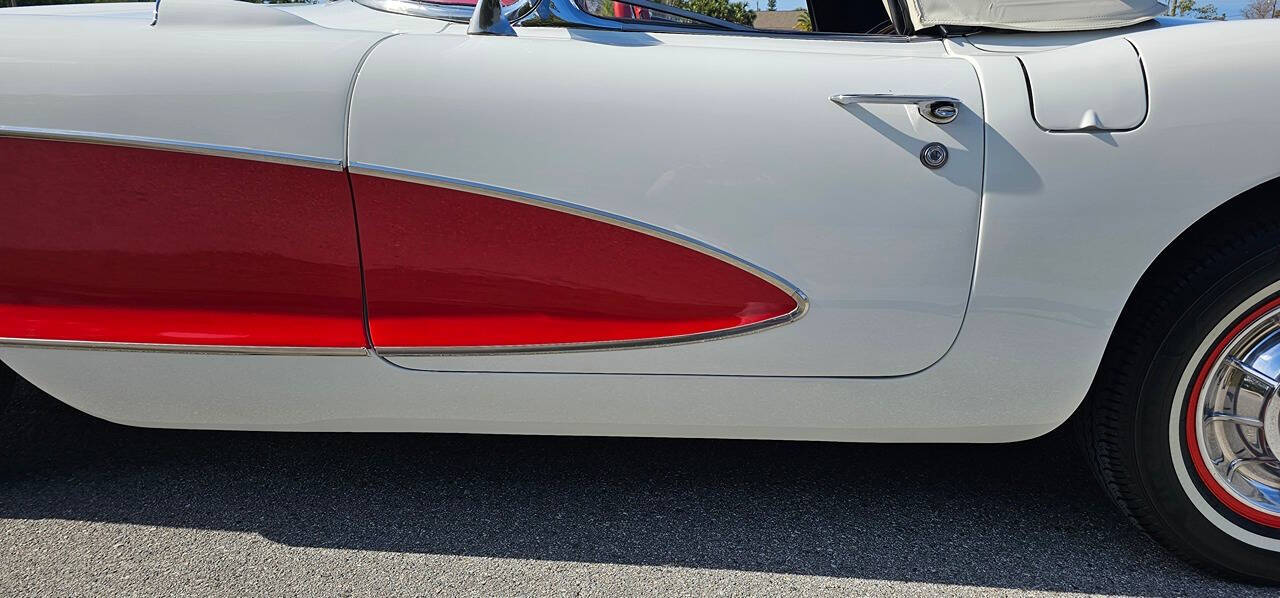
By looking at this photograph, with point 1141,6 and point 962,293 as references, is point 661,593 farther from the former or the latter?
point 1141,6

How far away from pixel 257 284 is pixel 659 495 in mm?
965

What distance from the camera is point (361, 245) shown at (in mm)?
1685

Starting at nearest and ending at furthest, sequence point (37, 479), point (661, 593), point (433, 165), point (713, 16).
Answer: point (433, 165) < point (661, 593) < point (713, 16) < point (37, 479)

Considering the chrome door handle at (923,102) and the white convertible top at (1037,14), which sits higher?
the white convertible top at (1037,14)

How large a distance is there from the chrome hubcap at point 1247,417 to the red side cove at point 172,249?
5.13ft

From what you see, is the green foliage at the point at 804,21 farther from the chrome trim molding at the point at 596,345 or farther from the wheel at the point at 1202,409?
the wheel at the point at 1202,409

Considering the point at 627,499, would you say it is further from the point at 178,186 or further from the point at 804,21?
the point at 804,21

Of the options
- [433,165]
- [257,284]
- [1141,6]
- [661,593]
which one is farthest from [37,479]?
[1141,6]

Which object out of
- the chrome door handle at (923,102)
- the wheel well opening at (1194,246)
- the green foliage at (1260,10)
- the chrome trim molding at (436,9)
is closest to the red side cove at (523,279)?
the chrome door handle at (923,102)

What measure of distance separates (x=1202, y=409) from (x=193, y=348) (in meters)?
1.84

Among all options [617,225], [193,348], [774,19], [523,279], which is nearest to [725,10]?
[774,19]

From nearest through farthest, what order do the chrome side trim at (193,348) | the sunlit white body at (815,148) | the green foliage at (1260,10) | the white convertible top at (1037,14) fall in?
the sunlit white body at (815,148) → the chrome side trim at (193,348) → the white convertible top at (1037,14) → the green foliage at (1260,10)

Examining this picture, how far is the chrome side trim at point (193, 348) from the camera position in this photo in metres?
1.76

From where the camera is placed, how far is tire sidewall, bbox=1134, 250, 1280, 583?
1.70 meters
